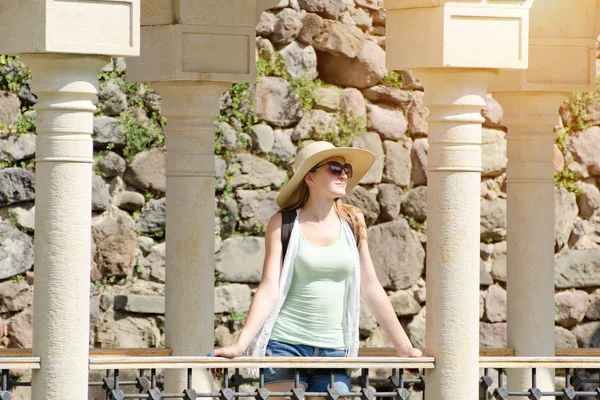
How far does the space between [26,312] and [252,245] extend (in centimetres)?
173

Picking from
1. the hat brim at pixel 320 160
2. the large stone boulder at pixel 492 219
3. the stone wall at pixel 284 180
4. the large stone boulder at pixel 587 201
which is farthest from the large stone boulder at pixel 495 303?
the hat brim at pixel 320 160

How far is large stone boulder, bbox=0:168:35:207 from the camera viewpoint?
29.1 ft

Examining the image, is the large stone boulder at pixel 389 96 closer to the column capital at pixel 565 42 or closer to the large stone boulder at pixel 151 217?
the large stone boulder at pixel 151 217

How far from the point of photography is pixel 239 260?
31.6ft

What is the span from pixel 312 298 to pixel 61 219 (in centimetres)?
110

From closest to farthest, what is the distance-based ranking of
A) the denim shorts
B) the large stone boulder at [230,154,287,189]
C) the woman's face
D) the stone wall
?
the denim shorts → the woman's face → the stone wall → the large stone boulder at [230,154,287,189]

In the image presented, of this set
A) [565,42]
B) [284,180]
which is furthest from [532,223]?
[284,180]

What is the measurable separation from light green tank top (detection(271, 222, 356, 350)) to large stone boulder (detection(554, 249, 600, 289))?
537 centimetres

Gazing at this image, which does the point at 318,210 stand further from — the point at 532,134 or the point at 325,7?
the point at 325,7

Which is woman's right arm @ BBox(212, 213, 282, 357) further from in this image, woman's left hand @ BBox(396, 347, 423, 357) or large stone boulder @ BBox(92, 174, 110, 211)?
large stone boulder @ BBox(92, 174, 110, 211)

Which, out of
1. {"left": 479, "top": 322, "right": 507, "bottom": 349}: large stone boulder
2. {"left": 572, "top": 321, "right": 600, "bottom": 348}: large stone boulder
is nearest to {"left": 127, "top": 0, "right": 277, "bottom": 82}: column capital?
{"left": 479, "top": 322, "right": 507, "bottom": 349}: large stone boulder

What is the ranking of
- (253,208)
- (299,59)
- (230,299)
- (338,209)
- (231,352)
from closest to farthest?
1. (231,352)
2. (338,209)
3. (230,299)
4. (253,208)
5. (299,59)

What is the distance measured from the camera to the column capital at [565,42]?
754 cm

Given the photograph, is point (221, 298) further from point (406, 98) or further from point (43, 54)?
point (43, 54)
